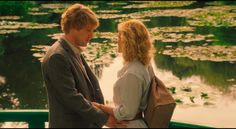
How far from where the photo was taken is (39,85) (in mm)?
8492

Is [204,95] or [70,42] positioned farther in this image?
[204,95]

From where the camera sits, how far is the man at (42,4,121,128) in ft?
7.73

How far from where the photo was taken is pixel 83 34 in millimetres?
2398

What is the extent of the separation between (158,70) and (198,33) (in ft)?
14.6

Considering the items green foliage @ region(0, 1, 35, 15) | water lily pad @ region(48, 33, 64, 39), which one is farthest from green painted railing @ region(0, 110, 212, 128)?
green foliage @ region(0, 1, 35, 15)

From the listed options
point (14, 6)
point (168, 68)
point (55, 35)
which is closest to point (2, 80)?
point (168, 68)

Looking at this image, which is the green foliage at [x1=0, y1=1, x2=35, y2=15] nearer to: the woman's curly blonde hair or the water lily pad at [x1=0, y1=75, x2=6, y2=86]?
the water lily pad at [x1=0, y1=75, x2=6, y2=86]

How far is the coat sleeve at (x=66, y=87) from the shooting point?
2354 mm

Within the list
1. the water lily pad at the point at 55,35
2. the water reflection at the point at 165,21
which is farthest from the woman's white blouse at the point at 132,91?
the water reflection at the point at 165,21

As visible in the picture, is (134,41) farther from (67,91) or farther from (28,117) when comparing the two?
(28,117)

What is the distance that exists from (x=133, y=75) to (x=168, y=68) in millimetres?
6944

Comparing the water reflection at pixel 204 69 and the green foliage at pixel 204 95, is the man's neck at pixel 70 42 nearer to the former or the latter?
the green foliage at pixel 204 95

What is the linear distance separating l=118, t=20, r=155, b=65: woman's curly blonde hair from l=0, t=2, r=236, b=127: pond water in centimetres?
199

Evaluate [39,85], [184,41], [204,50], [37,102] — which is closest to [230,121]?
[37,102]
